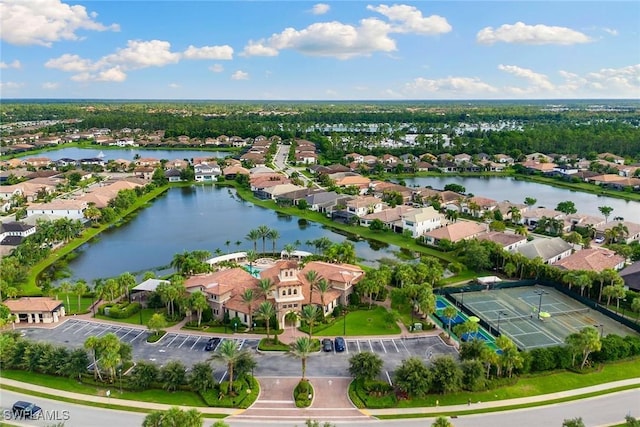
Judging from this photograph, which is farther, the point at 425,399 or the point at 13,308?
the point at 13,308

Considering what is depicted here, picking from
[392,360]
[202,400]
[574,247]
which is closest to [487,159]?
[574,247]

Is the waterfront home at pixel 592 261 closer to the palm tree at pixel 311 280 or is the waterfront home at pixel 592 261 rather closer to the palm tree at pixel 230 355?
the palm tree at pixel 311 280

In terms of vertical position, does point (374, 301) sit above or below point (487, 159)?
below

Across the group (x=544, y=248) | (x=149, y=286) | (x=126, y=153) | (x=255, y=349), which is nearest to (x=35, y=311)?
(x=149, y=286)

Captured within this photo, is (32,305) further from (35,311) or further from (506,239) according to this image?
(506,239)

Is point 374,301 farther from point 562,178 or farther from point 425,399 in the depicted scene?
point 562,178

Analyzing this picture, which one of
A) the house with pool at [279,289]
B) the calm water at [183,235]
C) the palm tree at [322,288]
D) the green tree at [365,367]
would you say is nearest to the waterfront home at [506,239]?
the calm water at [183,235]
